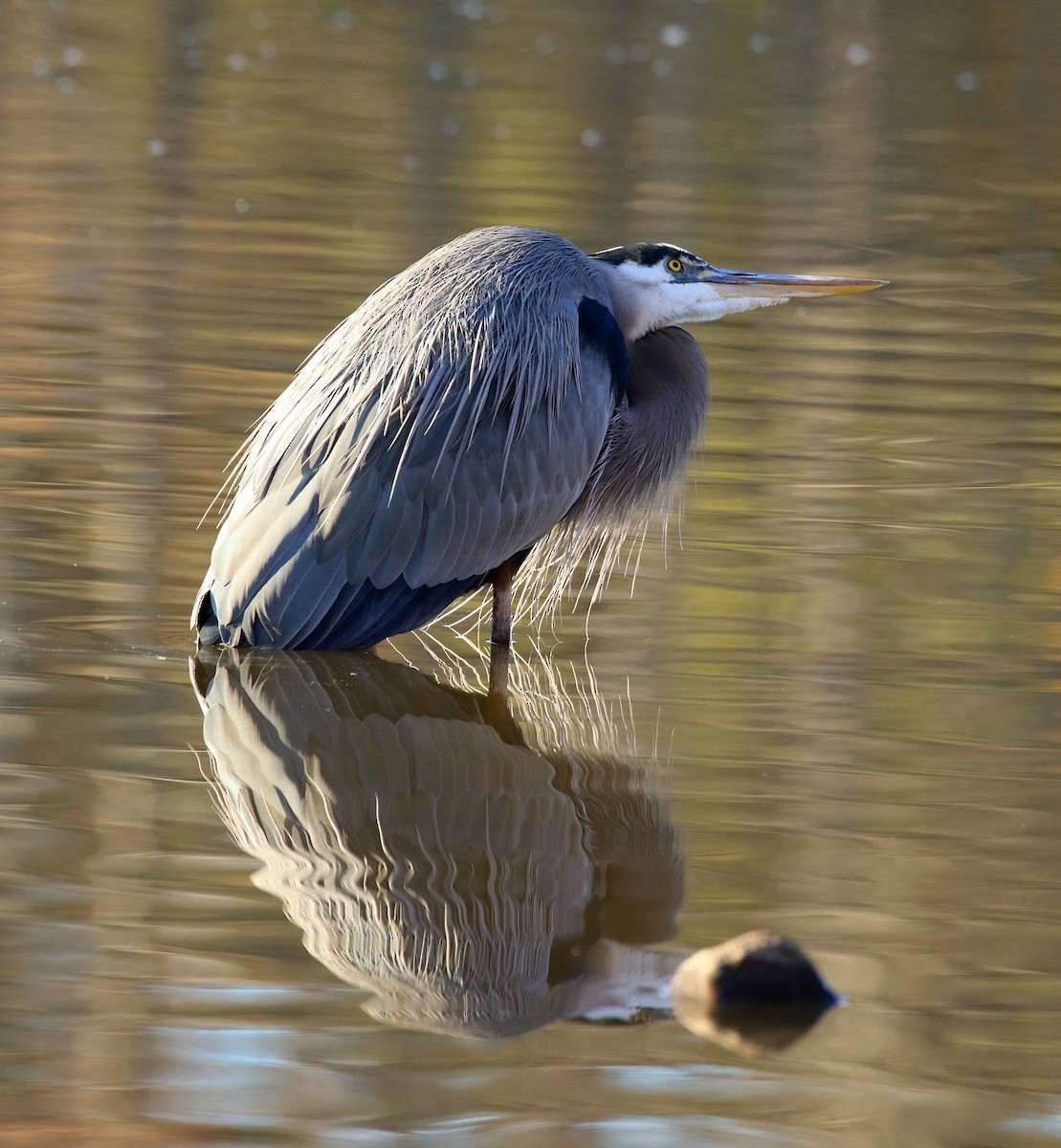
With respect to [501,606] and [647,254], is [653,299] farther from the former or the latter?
[501,606]

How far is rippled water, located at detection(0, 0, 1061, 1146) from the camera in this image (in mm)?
3109

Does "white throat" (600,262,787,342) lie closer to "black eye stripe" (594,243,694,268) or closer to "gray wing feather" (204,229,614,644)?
"black eye stripe" (594,243,694,268)

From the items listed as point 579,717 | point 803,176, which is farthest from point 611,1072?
point 803,176

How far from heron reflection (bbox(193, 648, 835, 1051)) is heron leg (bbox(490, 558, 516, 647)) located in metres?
0.45

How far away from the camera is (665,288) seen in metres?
6.06

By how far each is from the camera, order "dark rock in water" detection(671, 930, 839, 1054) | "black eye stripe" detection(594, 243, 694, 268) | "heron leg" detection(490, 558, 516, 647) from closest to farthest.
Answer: "dark rock in water" detection(671, 930, 839, 1054), "heron leg" detection(490, 558, 516, 647), "black eye stripe" detection(594, 243, 694, 268)

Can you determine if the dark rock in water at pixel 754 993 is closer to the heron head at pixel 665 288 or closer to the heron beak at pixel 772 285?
the heron head at pixel 665 288

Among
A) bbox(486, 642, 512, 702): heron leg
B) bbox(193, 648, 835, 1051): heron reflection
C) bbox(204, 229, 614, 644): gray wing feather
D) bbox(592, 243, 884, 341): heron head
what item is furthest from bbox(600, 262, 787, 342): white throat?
bbox(193, 648, 835, 1051): heron reflection

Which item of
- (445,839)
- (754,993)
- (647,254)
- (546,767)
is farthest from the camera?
(647,254)

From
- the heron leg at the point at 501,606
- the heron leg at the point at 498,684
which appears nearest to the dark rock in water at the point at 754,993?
the heron leg at the point at 498,684

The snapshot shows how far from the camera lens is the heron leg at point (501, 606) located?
570 cm

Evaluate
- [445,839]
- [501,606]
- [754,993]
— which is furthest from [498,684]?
[754,993]

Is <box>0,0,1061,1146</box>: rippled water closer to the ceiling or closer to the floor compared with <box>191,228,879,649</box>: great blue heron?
closer to the floor

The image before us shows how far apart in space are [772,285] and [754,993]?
11.0 ft
